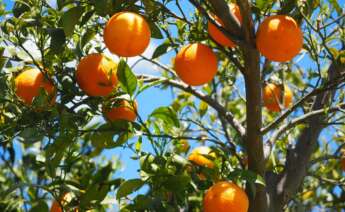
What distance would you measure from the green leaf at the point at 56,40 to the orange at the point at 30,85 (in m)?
0.12

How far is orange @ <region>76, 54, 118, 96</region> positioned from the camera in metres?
1.47

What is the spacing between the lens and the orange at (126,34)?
1.31 m

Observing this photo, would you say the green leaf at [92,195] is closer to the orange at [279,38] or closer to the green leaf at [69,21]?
the green leaf at [69,21]

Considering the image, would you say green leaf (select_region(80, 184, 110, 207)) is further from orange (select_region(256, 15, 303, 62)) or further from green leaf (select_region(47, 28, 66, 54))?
orange (select_region(256, 15, 303, 62))

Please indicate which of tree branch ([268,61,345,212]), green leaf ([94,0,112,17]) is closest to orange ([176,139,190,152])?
tree branch ([268,61,345,212])

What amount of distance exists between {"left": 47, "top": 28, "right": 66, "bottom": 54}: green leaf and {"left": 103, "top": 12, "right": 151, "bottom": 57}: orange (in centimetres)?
17

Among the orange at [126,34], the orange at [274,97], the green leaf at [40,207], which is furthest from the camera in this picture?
the orange at [274,97]

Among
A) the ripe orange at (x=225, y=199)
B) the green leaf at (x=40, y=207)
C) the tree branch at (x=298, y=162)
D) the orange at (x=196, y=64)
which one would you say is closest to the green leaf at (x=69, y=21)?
the orange at (x=196, y=64)

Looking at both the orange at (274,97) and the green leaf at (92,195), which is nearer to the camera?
the green leaf at (92,195)

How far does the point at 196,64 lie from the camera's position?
4.90 feet

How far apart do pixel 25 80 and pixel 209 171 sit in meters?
0.59

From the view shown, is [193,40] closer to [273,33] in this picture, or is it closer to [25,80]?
[273,33]

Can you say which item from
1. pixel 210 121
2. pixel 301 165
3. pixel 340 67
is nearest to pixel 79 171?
pixel 210 121

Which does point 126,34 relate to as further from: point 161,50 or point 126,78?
point 161,50
